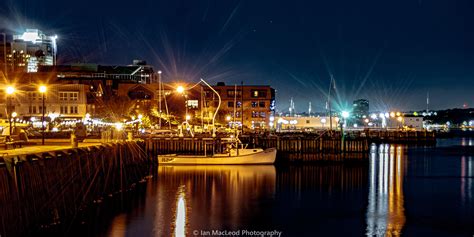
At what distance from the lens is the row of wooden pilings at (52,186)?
67.6ft

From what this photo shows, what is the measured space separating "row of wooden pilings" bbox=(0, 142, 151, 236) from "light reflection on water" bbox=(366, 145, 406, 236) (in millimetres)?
16730

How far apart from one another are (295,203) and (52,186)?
18.0 meters

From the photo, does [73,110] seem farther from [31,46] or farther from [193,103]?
[31,46]

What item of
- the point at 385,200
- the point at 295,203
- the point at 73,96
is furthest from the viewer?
the point at 73,96

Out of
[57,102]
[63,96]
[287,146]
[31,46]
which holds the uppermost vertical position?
[31,46]

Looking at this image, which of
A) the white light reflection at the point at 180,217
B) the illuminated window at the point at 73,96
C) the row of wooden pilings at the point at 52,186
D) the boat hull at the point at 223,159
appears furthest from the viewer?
the illuminated window at the point at 73,96

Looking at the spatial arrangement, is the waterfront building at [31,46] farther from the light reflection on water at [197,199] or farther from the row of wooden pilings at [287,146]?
the light reflection on water at [197,199]

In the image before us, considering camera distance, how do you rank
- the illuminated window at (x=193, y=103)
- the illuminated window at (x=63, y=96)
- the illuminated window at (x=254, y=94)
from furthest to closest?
the illuminated window at (x=254, y=94) < the illuminated window at (x=193, y=103) < the illuminated window at (x=63, y=96)

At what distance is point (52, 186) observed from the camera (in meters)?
25.0

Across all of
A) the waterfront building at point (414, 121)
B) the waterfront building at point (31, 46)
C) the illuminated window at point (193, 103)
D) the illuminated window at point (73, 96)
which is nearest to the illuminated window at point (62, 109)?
the illuminated window at point (73, 96)

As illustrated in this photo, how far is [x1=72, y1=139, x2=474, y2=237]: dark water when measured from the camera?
2862cm

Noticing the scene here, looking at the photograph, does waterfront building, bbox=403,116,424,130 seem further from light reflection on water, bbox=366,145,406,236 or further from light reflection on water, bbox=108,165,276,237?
light reflection on water, bbox=108,165,276,237

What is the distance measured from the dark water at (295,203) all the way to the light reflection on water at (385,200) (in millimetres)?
66

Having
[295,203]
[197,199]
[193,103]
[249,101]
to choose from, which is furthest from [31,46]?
[295,203]
